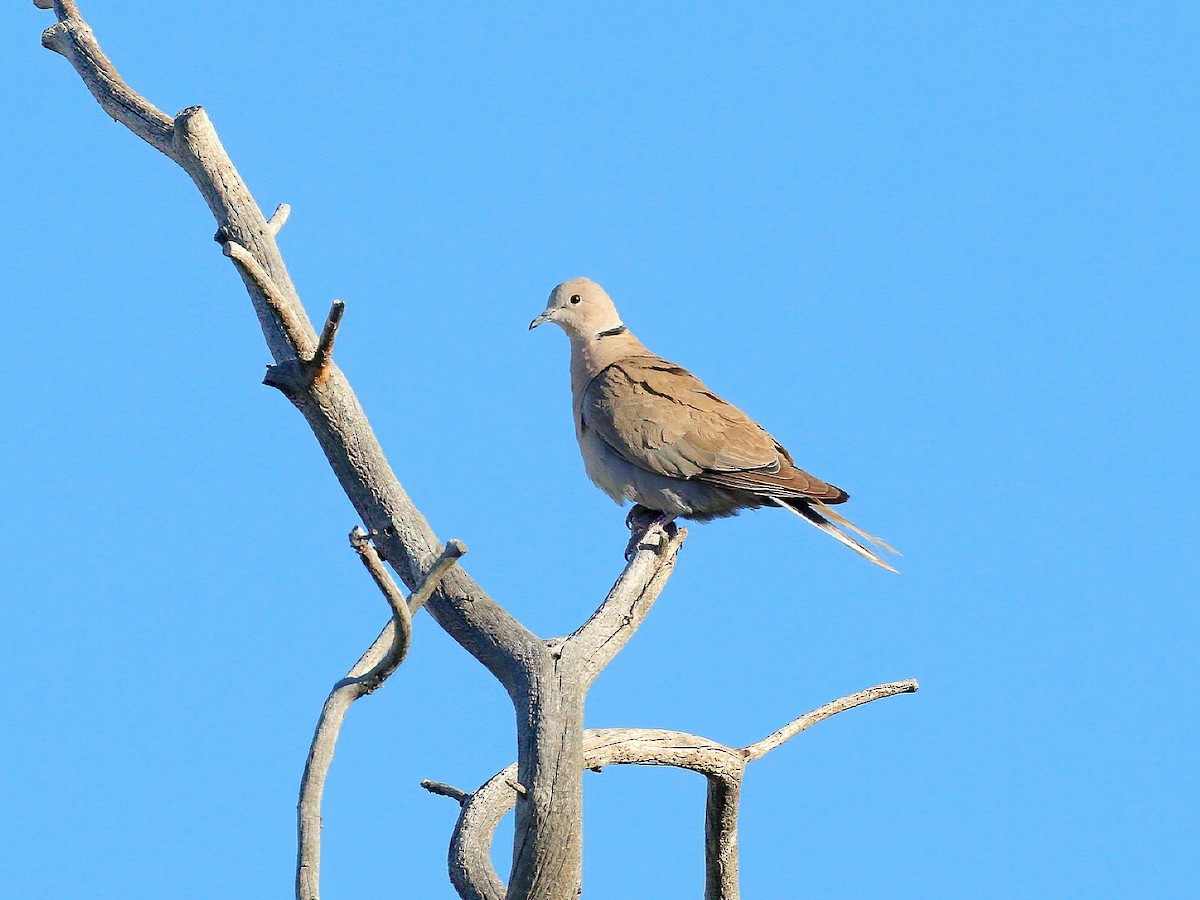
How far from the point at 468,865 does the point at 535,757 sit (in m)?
0.50

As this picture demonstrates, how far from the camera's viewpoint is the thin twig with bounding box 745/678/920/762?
5430 millimetres

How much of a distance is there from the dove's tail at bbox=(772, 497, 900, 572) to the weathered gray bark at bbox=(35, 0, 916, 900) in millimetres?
1089

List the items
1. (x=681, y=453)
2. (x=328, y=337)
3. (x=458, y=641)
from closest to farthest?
(x=328, y=337)
(x=458, y=641)
(x=681, y=453)

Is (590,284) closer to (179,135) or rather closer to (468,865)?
(179,135)

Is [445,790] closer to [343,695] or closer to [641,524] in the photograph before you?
[343,695]

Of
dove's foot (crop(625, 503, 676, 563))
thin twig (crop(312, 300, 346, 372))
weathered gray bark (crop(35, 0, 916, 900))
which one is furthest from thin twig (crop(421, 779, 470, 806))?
thin twig (crop(312, 300, 346, 372))

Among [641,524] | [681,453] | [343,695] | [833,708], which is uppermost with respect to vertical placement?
[681,453]

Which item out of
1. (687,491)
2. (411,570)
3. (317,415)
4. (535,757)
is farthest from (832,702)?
(317,415)

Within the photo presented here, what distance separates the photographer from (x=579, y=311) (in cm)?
679

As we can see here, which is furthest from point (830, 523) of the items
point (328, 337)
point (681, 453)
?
point (328, 337)

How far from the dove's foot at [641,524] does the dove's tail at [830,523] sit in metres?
0.51

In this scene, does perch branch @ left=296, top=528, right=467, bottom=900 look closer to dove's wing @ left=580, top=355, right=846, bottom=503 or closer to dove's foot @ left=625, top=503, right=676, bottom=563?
dove's foot @ left=625, top=503, right=676, bottom=563

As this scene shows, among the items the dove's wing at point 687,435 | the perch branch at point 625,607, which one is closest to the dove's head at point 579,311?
the dove's wing at point 687,435

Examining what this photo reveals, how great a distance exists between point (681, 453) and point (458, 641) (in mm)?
1737
